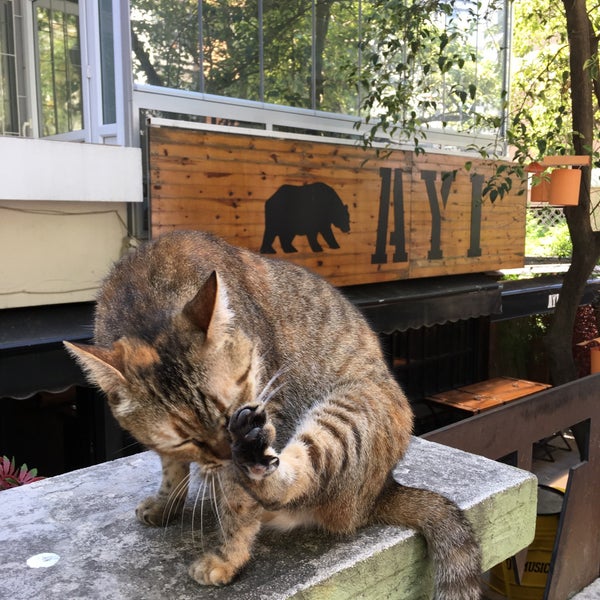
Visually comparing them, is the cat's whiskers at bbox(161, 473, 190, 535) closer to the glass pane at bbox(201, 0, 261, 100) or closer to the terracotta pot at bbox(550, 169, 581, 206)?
the glass pane at bbox(201, 0, 261, 100)

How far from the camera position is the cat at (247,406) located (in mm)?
1556

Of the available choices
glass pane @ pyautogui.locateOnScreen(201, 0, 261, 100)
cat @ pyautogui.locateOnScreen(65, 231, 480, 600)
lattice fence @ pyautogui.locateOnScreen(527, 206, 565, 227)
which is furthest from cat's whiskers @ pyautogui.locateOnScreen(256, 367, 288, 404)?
lattice fence @ pyautogui.locateOnScreen(527, 206, 565, 227)

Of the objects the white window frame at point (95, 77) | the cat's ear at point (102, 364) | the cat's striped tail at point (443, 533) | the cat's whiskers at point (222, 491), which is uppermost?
the white window frame at point (95, 77)

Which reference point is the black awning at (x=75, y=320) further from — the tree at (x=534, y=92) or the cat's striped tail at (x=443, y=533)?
the cat's striped tail at (x=443, y=533)

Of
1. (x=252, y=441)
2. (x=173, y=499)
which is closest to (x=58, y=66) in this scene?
(x=173, y=499)

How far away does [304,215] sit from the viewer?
5.50 m

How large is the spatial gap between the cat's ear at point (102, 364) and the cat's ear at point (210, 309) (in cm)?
23

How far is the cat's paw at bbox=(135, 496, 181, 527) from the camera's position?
178cm

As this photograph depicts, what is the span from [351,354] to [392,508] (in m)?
0.55

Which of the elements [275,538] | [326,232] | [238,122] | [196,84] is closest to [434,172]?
[326,232]

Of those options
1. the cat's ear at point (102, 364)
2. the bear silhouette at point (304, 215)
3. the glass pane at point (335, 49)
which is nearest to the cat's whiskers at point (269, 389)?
the cat's ear at point (102, 364)

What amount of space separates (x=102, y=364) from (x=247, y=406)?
0.43 metres

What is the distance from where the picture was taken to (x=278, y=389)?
183 cm

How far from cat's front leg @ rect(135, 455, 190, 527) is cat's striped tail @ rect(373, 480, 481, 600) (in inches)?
24.2
